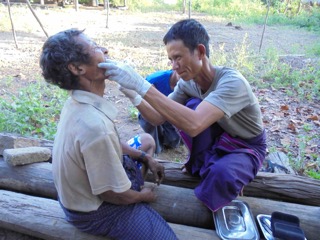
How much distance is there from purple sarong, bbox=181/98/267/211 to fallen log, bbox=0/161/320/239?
109 mm

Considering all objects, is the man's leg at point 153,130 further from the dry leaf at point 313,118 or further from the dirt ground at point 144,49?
the dry leaf at point 313,118

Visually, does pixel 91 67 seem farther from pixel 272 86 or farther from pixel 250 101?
pixel 272 86

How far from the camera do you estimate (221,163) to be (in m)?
2.13

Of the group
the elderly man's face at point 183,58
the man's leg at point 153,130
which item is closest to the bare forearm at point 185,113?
the elderly man's face at point 183,58

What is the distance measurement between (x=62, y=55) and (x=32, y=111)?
298cm

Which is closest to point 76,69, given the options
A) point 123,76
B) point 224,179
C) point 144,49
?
point 123,76

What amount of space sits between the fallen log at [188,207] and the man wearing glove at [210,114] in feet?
0.38

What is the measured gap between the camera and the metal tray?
1.92 meters

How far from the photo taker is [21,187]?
245 centimetres

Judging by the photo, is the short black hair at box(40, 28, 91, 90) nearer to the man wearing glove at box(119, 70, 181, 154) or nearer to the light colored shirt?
the light colored shirt

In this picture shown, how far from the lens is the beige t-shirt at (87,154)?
1555 mm

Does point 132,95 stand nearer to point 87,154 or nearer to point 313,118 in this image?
point 87,154

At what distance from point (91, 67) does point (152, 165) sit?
0.93 metres

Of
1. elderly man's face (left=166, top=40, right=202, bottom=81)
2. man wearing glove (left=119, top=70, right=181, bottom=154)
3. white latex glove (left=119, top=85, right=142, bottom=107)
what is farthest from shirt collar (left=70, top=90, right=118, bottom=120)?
man wearing glove (left=119, top=70, right=181, bottom=154)
